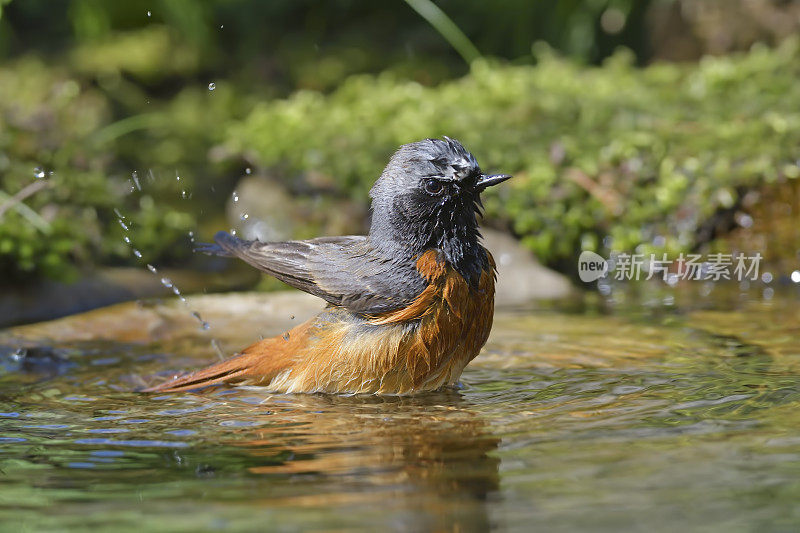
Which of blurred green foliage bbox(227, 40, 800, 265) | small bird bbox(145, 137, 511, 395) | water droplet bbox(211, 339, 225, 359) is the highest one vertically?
blurred green foliage bbox(227, 40, 800, 265)

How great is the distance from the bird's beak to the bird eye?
142 mm

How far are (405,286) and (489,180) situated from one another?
53cm

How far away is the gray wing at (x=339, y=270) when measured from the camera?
4.12 meters

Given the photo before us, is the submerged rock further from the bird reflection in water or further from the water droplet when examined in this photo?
the bird reflection in water

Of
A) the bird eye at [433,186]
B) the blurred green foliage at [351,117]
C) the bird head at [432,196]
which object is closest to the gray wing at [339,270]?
the bird head at [432,196]

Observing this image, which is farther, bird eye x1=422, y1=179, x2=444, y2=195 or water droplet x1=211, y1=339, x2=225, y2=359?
water droplet x1=211, y1=339, x2=225, y2=359

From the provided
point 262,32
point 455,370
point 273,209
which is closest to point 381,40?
point 262,32

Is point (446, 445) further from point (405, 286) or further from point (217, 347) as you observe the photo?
point (217, 347)

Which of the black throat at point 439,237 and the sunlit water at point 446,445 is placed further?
the black throat at point 439,237

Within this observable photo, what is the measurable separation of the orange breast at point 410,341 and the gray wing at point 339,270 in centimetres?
6

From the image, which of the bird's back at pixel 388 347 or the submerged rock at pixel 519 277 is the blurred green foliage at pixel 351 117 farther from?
the bird's back at pixel 388 347

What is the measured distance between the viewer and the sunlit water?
263cm

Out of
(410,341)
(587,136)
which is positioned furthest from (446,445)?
(587,136)

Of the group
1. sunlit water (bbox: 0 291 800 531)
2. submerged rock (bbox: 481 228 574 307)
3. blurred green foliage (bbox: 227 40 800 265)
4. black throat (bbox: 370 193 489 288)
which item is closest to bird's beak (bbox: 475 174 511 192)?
black throat (bbox: 370 193 489 288)
